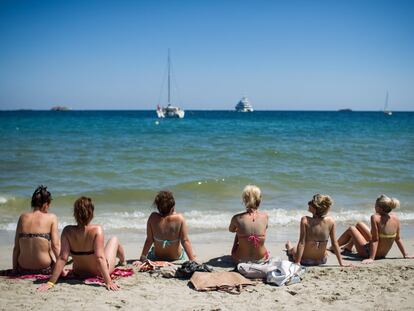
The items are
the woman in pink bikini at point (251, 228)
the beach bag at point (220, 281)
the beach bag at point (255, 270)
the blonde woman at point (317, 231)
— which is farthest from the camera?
the blonde woman at point (317, 231)

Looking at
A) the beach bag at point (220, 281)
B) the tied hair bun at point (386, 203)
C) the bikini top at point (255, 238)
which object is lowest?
the beach bag at point (220, 281)

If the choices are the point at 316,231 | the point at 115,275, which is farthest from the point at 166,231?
the point at 316,231

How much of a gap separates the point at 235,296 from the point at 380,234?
107 inches

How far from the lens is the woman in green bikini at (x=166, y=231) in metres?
5.07

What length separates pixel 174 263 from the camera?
527 cm

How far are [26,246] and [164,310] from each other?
76.9 inches

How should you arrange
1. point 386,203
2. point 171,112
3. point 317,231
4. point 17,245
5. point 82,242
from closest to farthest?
point 82,242 < point 17,245 < point 317,231 < point 386,203 < point 171,112

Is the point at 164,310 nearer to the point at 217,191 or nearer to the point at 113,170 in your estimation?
the point at 217,191

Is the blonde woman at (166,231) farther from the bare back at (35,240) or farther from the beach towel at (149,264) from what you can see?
the bare back at (35,240)

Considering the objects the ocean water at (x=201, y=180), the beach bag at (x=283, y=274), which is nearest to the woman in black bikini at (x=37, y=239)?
the beach bag at (x=283, y=274)

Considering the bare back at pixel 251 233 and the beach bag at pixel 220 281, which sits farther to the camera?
the bare back at pixel 251 233

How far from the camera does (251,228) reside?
4988 mm

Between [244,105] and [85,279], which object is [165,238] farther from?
[244,105]

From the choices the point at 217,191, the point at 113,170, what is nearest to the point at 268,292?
the point at 217,191
